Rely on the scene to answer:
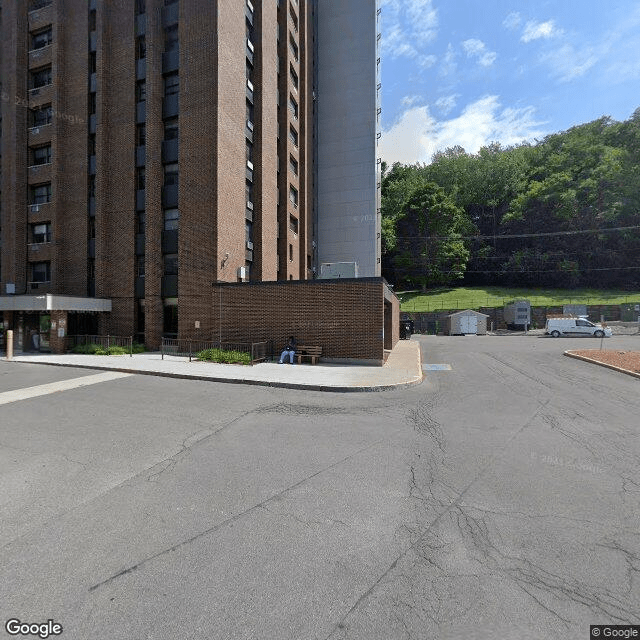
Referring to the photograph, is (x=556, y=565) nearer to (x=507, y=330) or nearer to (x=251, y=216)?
(x=251, y=216)

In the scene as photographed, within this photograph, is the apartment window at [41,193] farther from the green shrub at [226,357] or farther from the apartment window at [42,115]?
the green shrub at [226,357]

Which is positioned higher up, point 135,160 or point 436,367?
point 135,160

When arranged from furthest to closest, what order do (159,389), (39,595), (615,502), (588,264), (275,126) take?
(588,264)
(275,126)
(159,389)
(615,502)
(39,595)

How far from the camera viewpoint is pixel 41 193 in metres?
23.0

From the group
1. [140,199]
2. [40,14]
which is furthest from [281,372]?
[40,14]

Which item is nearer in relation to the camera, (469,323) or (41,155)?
(41,155)

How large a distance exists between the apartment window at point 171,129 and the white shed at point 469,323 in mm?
35045

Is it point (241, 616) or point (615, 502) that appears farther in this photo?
point (615, 502)

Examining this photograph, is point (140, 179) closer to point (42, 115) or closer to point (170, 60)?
point (170, 60)

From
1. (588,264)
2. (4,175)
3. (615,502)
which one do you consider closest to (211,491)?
(615,502)

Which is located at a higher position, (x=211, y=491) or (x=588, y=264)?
(x=588, y=264)

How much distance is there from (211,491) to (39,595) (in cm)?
181

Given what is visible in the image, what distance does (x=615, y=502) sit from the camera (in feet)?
12.9

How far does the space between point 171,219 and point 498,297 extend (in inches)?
2059
